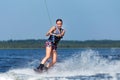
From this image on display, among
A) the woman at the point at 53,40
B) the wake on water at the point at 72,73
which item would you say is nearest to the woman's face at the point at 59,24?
the woman at the point at 53,40

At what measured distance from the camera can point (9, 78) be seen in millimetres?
15516

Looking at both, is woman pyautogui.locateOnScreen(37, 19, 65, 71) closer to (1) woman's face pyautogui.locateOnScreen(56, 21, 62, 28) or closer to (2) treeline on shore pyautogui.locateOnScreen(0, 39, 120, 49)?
(1) woman's face pyautogui.locateOnScreen(56, 21, 62, 28)

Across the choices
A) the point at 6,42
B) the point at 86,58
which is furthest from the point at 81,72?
the point at 6,42

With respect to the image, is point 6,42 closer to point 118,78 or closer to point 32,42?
point 32,42

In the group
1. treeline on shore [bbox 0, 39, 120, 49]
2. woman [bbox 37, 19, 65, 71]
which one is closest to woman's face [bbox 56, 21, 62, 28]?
woman [bbox 37, 19, 65, 71]

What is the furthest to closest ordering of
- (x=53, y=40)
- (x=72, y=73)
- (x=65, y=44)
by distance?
(x=65, y=44) < (x=53, y=40) < (x=72, y=73)

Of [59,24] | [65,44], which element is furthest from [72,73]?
[65,44]

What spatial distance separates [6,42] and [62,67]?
3706 inches

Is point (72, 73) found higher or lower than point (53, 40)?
lower

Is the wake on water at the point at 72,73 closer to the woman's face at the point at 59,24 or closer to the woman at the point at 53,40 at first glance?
the woman at the point at 53,40

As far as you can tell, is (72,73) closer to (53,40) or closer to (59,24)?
(53,40)

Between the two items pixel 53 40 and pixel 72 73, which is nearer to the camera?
pixel 72 73

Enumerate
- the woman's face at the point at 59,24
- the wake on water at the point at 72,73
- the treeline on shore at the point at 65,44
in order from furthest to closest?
the treeline on shore at the point at 65,44
the woman's face at the point at 59,24
the wake on water at the point at 72,73

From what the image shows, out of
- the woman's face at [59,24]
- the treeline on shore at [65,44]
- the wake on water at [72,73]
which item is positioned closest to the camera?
the wake on water at [72,73]
